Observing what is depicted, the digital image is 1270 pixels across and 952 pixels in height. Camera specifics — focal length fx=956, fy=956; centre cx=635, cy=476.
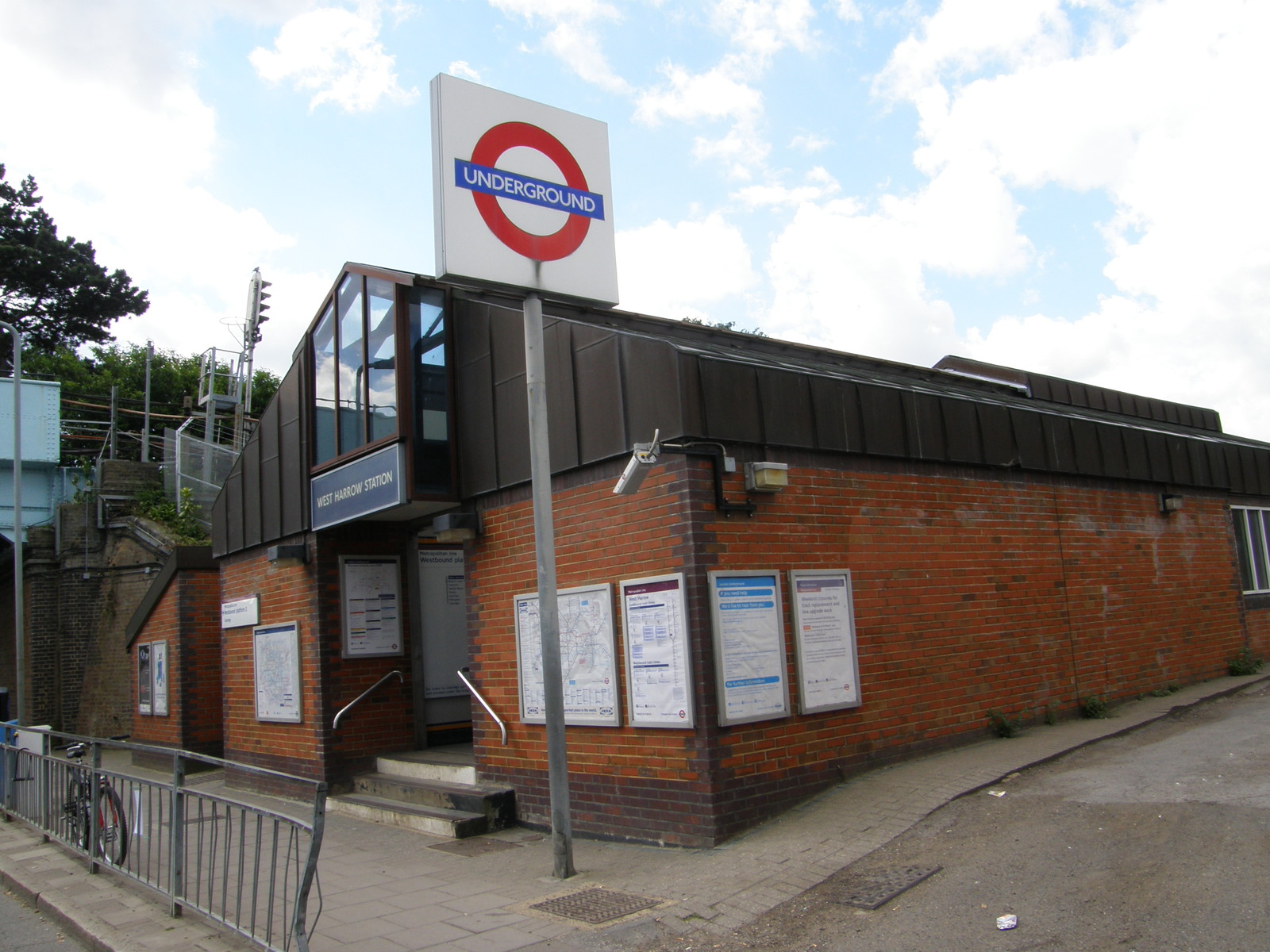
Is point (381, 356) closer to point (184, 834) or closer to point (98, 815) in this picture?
point (98, 815)

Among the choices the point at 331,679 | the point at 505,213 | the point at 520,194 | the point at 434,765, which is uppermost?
the point at 520,194

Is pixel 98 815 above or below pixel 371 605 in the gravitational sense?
below

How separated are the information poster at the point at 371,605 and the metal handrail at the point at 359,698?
263 millimetres

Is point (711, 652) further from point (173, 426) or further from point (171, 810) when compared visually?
point (173, 426)

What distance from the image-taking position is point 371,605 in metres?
11.5

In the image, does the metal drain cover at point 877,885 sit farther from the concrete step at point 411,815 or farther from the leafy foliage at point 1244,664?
the leafy foliage at point 1244,664

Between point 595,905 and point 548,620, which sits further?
point 548,620

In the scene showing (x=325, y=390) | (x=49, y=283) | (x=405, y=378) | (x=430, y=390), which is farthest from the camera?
(x=49, y=283)

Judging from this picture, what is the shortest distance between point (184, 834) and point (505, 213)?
4.80 m

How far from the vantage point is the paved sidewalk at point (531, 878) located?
18.5ft

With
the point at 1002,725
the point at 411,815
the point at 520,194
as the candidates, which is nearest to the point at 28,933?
the point at 411,815

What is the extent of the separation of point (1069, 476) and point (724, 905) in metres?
7.09

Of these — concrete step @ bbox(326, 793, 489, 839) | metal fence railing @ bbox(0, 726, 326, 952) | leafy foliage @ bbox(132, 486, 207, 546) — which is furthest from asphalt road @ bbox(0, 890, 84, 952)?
leafy foliage @ bbox(132, 486, 207, 546)

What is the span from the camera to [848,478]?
8.28 m
